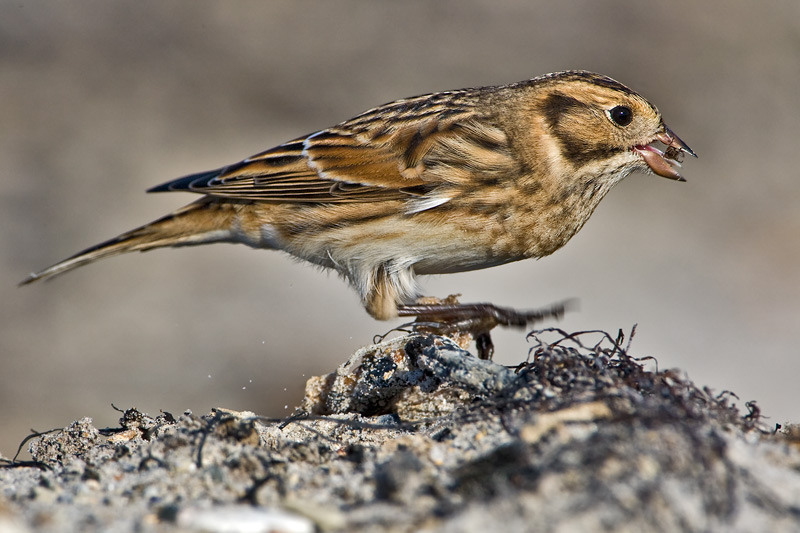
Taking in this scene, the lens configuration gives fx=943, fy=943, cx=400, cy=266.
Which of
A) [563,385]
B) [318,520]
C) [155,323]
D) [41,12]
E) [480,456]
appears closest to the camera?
[318,520]

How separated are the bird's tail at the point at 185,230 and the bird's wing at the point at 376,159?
23cm

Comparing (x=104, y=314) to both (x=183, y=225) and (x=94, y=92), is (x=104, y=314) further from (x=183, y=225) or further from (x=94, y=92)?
(x=183, y=225)

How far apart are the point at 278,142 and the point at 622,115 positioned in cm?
827

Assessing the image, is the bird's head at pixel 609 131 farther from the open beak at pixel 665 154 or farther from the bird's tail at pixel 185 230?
the bird's tail at pixel 185 230

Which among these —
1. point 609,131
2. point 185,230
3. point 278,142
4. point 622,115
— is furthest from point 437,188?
point 278,142

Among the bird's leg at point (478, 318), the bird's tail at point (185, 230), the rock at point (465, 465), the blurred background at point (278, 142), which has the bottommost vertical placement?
the rock at point (465, 465)

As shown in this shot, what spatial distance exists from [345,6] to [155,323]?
5486 millimetres

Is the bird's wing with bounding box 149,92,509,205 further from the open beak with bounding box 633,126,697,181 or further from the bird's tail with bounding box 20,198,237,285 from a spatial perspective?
the open beak with bounding box 633,126,697,181

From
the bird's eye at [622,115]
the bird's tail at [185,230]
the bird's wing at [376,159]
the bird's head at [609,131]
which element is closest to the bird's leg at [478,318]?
the bird's wing at [376,159]

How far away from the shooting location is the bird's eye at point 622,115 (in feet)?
19.4

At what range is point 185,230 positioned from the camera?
670cm

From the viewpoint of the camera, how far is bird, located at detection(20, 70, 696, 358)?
5.92 meters

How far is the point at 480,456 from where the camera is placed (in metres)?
3.61

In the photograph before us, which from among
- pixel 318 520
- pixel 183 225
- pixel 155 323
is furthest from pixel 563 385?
pixel 155 323
